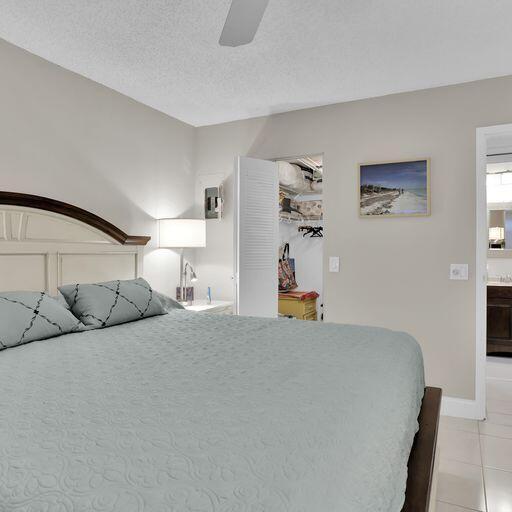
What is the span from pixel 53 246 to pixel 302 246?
13.1 feet

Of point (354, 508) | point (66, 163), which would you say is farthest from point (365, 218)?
point (354, 508)

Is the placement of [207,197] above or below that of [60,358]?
above

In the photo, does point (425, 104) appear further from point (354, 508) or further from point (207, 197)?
point (354, 508)

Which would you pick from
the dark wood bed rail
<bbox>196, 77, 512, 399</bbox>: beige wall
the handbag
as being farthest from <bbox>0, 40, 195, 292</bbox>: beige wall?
the dark wood bed rail

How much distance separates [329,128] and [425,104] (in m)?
0.78

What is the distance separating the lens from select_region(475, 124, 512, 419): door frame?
10.1 feet

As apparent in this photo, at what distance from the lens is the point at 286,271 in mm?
5832

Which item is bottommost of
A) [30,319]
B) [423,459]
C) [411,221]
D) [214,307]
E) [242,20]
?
[423,459]

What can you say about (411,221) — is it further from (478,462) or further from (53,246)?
(53,246)

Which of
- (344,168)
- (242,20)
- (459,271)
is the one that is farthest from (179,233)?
→ (459,271)

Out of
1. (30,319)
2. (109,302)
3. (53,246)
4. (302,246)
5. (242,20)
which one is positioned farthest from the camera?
(302,246)

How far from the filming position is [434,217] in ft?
10.6

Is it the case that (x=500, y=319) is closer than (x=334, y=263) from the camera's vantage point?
No

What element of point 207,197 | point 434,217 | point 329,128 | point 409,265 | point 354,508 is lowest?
point 354,508
